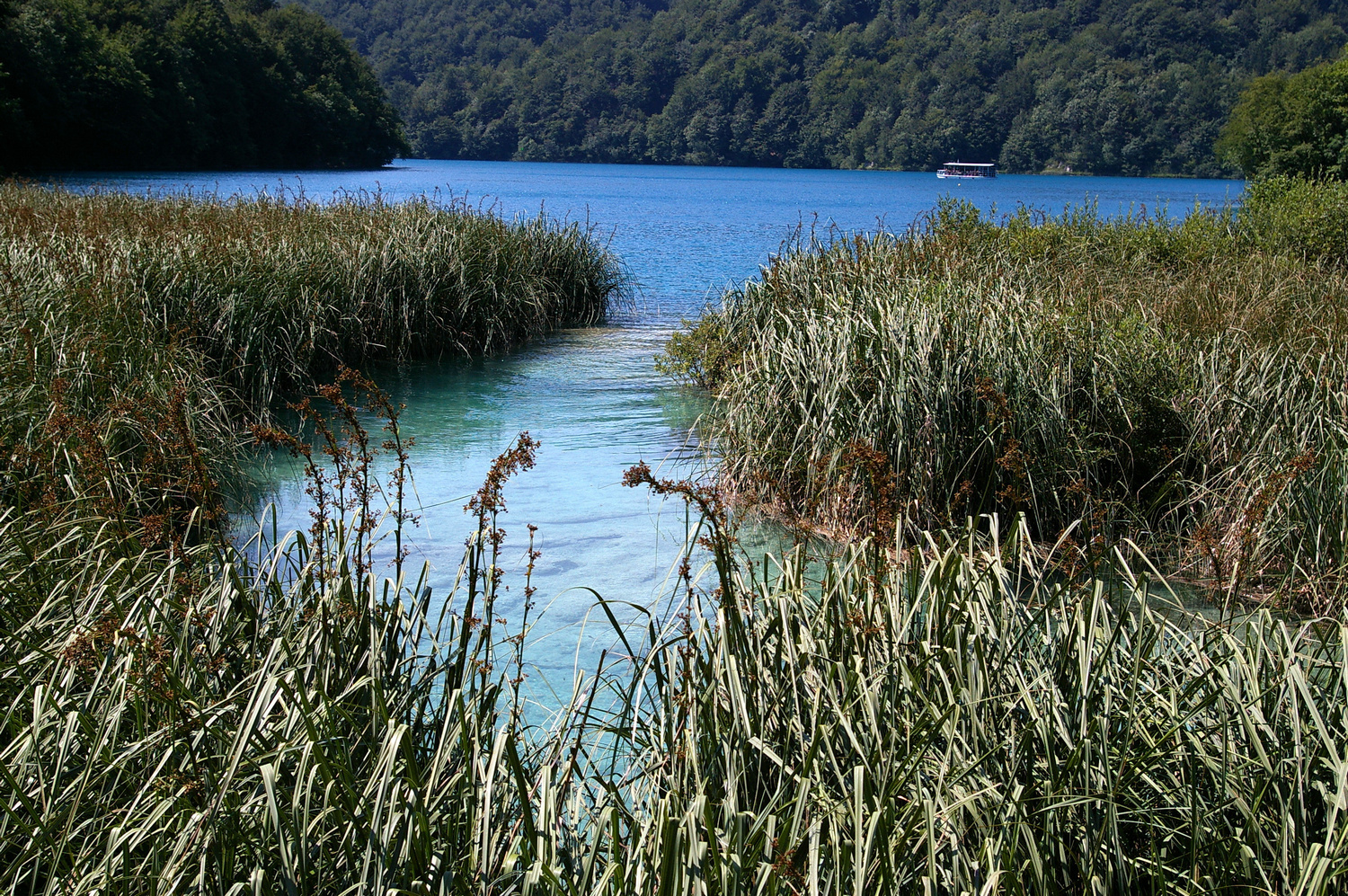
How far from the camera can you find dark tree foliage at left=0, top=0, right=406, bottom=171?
37.0m

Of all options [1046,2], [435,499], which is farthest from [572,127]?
[435,499]

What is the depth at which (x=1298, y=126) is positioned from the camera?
35219mm

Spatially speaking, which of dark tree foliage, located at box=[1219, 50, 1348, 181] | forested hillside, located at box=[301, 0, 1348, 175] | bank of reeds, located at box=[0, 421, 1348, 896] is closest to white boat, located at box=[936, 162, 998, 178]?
forested hillside, located at box=[301, 0, 1348, 175]

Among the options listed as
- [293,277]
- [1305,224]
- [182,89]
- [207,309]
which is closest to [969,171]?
[182,89]

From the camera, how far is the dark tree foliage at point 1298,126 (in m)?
32.4

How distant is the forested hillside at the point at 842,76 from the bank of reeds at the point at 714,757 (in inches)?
3524

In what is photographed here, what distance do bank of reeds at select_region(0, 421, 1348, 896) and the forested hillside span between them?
294 ft

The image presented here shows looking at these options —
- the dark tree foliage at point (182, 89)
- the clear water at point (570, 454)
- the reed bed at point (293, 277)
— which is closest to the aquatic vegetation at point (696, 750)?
the clear water at point (570, 454)

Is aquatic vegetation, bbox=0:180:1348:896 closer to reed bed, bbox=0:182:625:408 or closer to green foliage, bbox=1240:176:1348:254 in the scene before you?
reed bed, bbox=0:182:625:408

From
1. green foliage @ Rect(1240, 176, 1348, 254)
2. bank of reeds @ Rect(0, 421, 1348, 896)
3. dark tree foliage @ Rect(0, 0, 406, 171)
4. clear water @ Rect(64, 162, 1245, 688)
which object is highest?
dark tree foliage @ Rect(0, 0, 406, 171)

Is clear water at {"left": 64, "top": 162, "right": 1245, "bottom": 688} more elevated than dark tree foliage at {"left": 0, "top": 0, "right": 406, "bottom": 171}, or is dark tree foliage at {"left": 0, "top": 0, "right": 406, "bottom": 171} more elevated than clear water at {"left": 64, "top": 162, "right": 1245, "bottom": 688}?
dark tree foliage at {"left": 0, "top": 0, "right": 406, "bottom": 171}

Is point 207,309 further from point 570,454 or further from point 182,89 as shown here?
point 182,89

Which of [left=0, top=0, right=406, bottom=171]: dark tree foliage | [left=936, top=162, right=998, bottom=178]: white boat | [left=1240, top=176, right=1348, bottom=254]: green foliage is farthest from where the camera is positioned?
[left=936, top=162, right=998, bottom=178]: white boat

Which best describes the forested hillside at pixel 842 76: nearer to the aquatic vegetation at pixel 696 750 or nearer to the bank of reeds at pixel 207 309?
the bank of reeds at pixel 207 309
